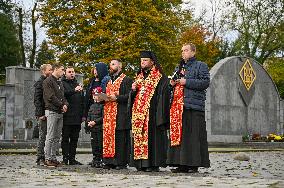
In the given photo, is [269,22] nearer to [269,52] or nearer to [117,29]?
[269,52]

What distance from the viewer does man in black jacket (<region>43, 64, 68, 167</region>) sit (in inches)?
453

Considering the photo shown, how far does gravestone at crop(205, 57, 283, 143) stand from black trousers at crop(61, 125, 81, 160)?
15032 millimetres

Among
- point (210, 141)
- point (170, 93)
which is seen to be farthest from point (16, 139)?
point (170, 93)

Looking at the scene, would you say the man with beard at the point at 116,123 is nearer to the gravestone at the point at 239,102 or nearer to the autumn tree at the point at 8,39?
the gravestone at the point at 239,102

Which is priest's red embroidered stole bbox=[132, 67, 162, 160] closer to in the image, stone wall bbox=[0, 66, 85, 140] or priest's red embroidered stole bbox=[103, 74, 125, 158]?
priest's red embroidered stole bbox=[103, 74, 125, 158]

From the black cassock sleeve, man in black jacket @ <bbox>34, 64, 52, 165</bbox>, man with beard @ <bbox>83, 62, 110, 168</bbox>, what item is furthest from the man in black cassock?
man in black jacket @ <bbox>34, 64, 52, 165</bbox>

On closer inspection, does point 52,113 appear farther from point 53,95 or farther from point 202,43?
point 202,43

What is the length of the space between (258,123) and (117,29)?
12.1m

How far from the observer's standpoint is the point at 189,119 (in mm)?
10023

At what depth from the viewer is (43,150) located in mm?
12367

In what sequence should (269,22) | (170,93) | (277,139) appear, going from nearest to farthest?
(170,93) < (277,139) < (269,22)

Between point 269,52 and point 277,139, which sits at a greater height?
point 269,52

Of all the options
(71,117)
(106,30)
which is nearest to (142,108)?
(71,117)

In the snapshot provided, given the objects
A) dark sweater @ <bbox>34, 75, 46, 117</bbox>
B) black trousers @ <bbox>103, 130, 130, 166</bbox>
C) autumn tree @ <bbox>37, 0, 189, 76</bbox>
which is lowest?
black trousers @ <bbox>103, 130, 130, 166</bbox>
